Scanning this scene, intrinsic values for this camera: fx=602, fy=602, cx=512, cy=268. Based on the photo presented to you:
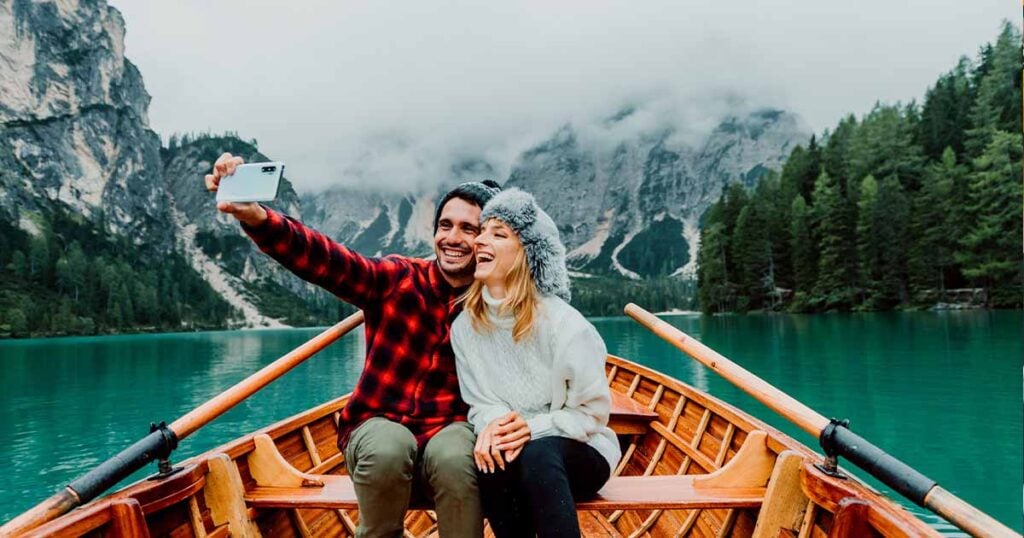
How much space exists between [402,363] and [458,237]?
2.24ft

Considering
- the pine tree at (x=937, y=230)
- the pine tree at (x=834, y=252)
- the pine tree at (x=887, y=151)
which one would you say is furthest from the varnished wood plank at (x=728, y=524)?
the pine tree at (x=887, y=151)

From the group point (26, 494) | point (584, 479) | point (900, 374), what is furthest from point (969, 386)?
point (26, 494)

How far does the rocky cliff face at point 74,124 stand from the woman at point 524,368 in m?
155

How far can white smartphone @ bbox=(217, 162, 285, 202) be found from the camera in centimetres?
229

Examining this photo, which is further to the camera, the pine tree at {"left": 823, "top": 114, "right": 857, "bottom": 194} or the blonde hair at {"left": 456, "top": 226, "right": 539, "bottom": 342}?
the pine tree at {"left": 823, "top": 114, "right": 857, "bottom": 194}

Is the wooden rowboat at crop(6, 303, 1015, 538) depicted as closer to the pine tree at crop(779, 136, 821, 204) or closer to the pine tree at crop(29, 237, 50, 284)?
the pine tree at crop(779, 136, 821, 204)

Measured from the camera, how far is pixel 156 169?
16362cm

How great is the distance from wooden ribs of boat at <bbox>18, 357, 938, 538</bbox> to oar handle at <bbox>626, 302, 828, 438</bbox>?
0.57 ft

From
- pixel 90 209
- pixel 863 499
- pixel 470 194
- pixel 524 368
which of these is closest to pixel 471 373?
pixel 524 368

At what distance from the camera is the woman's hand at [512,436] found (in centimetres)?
250

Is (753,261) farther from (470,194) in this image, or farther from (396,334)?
(396,334)

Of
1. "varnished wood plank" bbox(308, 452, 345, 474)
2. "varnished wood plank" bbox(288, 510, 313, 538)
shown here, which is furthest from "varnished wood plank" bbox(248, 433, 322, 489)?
"varnished wood plank" bbox(308, 452, 345, 474)

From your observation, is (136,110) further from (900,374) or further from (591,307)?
(900,374)

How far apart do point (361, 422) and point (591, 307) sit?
154 m
